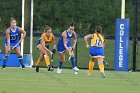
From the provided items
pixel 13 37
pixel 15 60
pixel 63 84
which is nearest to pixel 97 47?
pixel 63 84

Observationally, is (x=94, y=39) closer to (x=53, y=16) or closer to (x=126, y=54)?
(x=126, y=54)

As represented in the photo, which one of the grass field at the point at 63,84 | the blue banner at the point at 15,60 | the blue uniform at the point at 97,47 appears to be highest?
the blue uniform at the point at 97,47

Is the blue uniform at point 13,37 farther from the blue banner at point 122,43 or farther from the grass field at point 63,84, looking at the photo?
the blue banner at point 122,43

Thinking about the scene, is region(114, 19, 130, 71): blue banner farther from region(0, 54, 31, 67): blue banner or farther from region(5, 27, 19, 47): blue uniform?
region(5, 27, 19, 47): blue uniform

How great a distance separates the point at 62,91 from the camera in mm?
15164

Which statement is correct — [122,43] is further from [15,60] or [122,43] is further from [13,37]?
[15,60]

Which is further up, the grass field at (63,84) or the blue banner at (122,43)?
the blue banner at (122,43)

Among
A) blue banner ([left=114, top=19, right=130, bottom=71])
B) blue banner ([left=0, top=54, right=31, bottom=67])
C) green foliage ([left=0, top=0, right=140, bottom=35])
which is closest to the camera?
blue banner ([left=114, top=19, right=130, bottom=71])

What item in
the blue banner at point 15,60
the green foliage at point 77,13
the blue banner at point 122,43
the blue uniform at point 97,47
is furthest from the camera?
the green foliage at point 77,13

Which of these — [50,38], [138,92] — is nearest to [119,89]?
[138,92]

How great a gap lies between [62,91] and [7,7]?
21.2 metres

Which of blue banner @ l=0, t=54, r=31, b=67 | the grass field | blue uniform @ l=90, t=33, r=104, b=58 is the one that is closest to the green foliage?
blue banner @ l=0, t=54, r=31, b=67

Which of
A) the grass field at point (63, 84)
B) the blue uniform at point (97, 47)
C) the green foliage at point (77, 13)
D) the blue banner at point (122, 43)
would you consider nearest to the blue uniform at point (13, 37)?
the grass field at point (63, 84)

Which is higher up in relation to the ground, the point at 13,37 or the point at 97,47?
the point at 13,37
